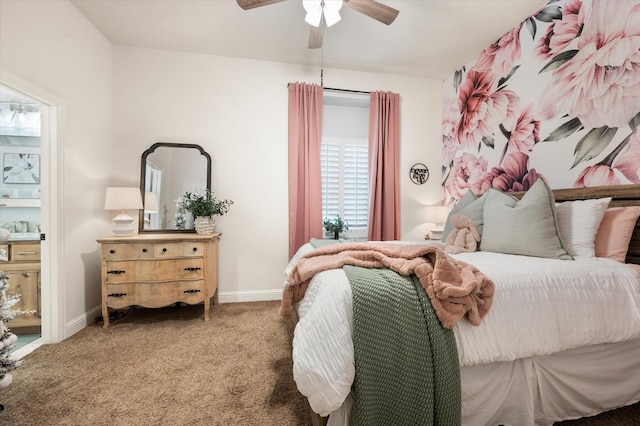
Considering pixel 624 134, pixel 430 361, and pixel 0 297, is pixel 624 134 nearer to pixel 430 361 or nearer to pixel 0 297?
pixel 430 361

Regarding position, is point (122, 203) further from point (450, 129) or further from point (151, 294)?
point (450, 129)

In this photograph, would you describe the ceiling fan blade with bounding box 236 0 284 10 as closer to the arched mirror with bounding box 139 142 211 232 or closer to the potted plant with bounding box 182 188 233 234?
the arched mirror with bounding box 139 142 211 232

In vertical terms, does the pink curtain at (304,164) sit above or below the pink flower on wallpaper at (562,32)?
below

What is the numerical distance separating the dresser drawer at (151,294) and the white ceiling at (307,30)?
246cm

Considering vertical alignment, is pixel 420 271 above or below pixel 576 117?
below

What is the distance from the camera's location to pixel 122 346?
2109 mm

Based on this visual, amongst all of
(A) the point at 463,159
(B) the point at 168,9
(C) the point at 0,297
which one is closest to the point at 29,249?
(C) the point at 0,297

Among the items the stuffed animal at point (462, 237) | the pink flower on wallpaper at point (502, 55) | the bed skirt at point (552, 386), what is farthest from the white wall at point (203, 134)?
the bed skirt at point (552, 386)

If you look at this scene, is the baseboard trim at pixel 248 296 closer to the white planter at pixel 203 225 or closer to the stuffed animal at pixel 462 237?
the white planter at pixel 203 225

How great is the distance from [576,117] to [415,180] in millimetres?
1698

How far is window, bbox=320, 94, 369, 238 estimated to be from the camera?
11.7ft

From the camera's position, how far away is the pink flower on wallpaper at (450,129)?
346cm

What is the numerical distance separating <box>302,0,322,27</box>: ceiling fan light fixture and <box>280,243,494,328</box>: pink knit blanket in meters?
1.73

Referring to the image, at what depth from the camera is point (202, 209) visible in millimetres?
2811
